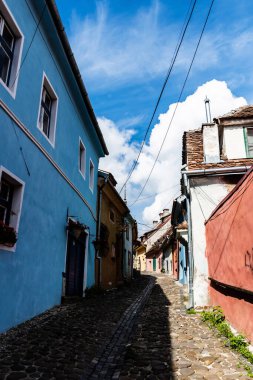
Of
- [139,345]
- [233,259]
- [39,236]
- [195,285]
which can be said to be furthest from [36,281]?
[195,285]

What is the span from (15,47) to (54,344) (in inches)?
208

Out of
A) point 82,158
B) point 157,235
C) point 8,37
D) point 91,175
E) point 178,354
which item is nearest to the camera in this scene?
point 178,354

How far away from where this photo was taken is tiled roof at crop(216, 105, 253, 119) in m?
10.1

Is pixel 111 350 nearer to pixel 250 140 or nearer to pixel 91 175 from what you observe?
pixel 250 140

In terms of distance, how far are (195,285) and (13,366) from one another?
20.0ft

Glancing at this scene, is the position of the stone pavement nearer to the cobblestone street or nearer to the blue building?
the cobblestone street

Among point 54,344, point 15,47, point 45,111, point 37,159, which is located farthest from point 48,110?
point 54,344

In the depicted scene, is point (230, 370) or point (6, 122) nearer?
point (230, 370)

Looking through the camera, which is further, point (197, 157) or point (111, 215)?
point (111, 215)

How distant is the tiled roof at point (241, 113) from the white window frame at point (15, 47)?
23.0 ft

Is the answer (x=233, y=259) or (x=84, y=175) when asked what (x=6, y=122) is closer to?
(x=233, y=259)

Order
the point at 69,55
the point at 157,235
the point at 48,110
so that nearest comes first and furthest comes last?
1. the point at 48,110
2. the point at 69,55
3. the point at 157,235

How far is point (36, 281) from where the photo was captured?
247 inches

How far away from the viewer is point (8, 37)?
5668 millimetres
